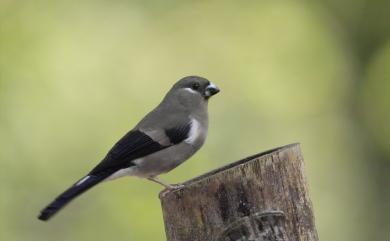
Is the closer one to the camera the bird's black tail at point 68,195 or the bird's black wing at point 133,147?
the bird's black tail at point 68,195

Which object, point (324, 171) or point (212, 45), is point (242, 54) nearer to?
point (212, 45)

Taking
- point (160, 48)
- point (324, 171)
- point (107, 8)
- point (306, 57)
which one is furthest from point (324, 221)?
point (107, 8)

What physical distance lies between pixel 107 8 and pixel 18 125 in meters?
1.73

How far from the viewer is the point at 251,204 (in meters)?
3.44

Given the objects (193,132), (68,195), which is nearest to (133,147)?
(193,132)

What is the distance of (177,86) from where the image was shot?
5914mm

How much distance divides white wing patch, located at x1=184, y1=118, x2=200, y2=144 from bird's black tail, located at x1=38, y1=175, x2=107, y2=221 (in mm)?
757

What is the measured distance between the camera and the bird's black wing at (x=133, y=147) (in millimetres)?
4938

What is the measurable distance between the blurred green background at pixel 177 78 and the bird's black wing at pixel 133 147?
5.96ft

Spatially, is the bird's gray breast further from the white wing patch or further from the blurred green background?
the blurred green background

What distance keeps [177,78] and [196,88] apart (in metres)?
2.48

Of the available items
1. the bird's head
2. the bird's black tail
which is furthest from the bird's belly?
the bird's head

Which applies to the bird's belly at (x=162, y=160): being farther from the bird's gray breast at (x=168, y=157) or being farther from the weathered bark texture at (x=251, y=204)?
the weathered bark texture at (x=251, y=204)

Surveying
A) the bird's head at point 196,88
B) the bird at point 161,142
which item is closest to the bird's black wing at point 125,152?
the bird at point 161,142
